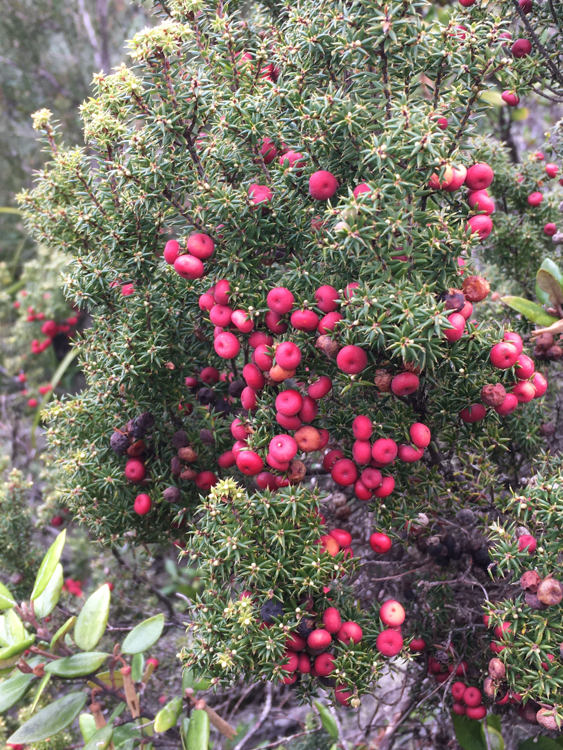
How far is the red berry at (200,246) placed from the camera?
192cm

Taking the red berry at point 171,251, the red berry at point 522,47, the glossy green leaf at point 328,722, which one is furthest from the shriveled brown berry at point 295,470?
the red berry at point 522,47

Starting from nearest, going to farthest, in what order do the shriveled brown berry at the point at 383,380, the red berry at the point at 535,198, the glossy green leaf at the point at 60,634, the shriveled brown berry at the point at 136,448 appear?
the shriveled brown berry at the point at 383,380, the glossy green leaf at the point at 60,634, the shriveled brown berry at the point at 136,448, the red berry at the point at 535,198

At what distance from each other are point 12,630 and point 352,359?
1.63m

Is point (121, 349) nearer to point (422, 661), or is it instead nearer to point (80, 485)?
point (80, 485)

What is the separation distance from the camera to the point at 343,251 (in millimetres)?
1751

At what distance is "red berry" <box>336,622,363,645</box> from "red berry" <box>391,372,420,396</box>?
31.7 inches

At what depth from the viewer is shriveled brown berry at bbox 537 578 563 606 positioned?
Result: 65.7 inches

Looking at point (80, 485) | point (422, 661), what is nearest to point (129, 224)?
point (80, 485)

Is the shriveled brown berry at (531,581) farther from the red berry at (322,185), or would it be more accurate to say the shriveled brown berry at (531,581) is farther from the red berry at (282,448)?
the red berry at (322,185)

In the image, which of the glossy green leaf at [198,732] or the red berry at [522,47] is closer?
the glossy green leaf at [198,732]

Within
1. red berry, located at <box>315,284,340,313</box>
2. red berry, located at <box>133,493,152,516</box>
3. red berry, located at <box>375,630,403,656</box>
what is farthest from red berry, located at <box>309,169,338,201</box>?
red berry, located at <box>375,630,403,656</box>

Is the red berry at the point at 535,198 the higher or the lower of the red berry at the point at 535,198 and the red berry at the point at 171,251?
the lower

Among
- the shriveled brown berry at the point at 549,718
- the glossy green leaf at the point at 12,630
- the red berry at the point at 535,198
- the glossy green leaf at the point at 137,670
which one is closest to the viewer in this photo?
the shriveled brown berry at the point at 549,718

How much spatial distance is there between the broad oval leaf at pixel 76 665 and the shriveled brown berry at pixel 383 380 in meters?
1.53
